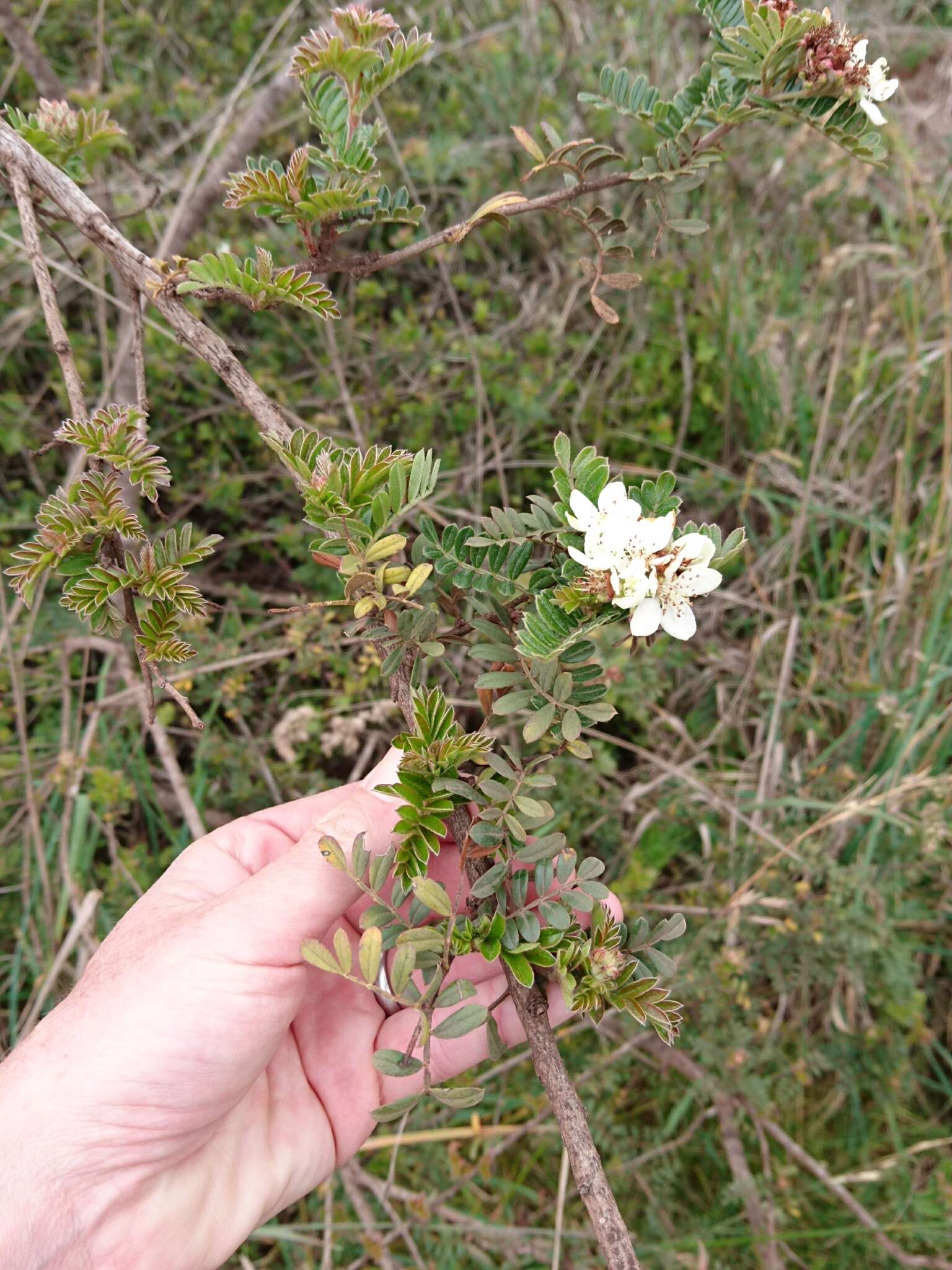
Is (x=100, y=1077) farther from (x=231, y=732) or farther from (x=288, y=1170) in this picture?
(x=231, y=732)

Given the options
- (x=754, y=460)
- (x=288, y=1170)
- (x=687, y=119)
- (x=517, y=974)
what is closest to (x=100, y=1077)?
(x=288, y=1170)

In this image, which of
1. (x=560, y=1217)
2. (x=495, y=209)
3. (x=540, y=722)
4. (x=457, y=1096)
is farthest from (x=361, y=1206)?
(x=495, y=209)

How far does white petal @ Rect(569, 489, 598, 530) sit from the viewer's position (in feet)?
3.16

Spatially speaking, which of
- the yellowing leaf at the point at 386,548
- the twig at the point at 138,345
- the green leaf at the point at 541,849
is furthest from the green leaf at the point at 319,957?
the twig at the point at 138,345

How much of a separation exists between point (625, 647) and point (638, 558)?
2.79ft

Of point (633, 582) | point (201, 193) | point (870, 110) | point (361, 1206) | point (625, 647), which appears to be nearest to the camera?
point (633, 582)

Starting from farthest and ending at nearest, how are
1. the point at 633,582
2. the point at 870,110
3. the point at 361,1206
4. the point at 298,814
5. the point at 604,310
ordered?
the point at 361,1206 < the point at 298,814 < the point at 604,310 < the point at 870,110 < the point at 633,582

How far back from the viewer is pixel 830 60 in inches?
42.8

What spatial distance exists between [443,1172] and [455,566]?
1656 millimetres

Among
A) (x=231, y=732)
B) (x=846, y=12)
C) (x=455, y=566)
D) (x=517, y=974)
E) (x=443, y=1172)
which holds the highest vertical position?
(x=846, y=12)

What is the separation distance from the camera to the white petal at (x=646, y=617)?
926 millimetres

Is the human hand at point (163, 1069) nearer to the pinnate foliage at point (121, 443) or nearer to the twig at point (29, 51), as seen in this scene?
the pinnate foliage at point (121, 443)

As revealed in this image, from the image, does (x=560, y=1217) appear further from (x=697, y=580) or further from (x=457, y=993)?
(x=697, y=580)

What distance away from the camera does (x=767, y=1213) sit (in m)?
1.98
